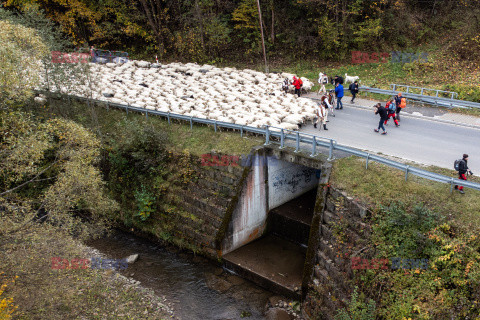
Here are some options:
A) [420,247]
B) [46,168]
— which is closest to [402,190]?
[420,247]

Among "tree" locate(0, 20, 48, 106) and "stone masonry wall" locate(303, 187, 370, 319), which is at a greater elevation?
"tree" locate(0, 20, 48, 106)

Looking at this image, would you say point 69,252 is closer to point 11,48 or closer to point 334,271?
point 11,48

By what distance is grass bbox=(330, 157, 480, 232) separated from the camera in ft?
42.0

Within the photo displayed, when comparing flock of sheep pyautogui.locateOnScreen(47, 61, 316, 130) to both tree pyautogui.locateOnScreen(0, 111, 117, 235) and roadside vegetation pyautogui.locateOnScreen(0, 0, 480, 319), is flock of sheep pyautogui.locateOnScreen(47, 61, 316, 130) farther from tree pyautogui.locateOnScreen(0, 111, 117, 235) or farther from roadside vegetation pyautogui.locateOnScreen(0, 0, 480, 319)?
tree pyautogui.locateOnScreen(0, 111, 117, 235)

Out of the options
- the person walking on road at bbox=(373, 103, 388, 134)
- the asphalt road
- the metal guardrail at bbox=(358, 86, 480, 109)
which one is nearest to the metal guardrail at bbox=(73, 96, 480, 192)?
the asphalt road

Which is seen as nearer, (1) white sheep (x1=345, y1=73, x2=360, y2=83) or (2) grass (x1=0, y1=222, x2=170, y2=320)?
(2) grass (x1=0, y1=222, x2=170, y2=320)

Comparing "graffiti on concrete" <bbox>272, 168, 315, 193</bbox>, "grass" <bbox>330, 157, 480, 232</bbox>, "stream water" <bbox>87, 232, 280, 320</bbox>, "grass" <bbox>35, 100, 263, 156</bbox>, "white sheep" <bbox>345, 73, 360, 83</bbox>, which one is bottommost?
"stream water" <bbox>87, 232, 280, 320</bbox>

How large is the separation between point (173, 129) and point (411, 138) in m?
13.9

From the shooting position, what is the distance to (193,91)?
Answer: 89.1ft

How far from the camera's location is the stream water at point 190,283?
16594 mm

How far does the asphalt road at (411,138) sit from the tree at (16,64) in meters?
13.9

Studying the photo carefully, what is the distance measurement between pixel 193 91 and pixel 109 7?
21.5 metres

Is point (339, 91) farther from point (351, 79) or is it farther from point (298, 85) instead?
point (351, 79)

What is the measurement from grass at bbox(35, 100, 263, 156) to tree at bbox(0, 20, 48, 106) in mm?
6753
